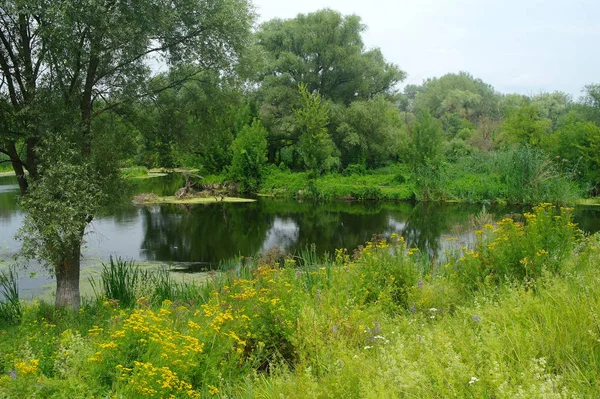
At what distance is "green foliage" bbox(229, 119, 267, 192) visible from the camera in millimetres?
33094

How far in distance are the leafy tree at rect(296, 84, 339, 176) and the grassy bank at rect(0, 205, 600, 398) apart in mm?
24319

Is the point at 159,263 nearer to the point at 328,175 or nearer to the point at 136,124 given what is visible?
the point at 136,124

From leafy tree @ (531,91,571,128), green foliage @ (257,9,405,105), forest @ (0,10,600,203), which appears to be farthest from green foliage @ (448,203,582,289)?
leafy tree @ (531,91,571,128)

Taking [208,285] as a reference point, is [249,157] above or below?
above

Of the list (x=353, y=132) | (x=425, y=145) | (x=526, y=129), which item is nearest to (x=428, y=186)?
(x=425, y=145)

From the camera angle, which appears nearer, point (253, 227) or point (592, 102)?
point (253, 227)

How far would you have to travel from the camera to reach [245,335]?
4867 mm

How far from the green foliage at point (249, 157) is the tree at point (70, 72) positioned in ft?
76.3

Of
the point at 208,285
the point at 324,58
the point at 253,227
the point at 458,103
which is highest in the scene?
the point at 324,58

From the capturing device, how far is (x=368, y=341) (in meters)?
4.29

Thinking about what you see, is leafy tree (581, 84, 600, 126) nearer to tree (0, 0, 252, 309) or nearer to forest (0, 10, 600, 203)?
forest (0, 10, 600, 203)

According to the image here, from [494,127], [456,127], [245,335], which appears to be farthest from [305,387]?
[456,127]

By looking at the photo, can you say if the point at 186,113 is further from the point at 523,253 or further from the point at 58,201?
the point at 523,253

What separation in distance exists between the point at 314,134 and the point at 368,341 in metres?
27.9
